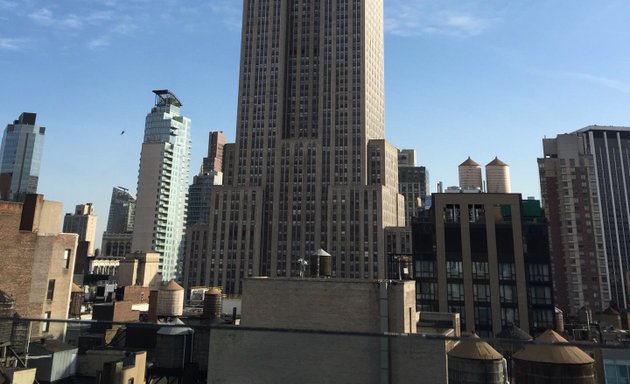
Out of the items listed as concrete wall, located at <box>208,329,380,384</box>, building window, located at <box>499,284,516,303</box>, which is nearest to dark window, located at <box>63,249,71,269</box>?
concrete wall, located at <box>208,329,380,384</box>

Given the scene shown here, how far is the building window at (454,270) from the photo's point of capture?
6750 cm

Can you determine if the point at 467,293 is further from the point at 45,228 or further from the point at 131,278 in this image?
the point at 131,278

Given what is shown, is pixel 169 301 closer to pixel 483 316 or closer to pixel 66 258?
pixel 66 258

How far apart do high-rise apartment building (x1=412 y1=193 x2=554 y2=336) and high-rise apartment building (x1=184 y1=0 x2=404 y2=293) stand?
6482 centimetres

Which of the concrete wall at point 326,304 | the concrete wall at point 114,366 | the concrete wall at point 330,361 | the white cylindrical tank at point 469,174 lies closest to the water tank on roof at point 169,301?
the concrete wall at point 114,366

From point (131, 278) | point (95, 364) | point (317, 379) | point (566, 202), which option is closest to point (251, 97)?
point (131, 278)

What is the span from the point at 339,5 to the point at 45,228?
13282 cm

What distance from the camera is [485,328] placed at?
64.4 m

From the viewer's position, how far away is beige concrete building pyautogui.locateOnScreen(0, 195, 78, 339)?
1561 inches

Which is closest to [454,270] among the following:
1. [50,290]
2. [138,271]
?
[50,290]

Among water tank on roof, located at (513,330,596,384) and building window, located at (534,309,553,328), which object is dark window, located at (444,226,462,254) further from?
water tank on roof, located at (513,330,596,384)

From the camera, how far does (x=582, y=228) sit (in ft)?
413

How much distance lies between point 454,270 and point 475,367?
4031 cm

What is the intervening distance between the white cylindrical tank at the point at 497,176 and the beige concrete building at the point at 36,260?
10279 cm
